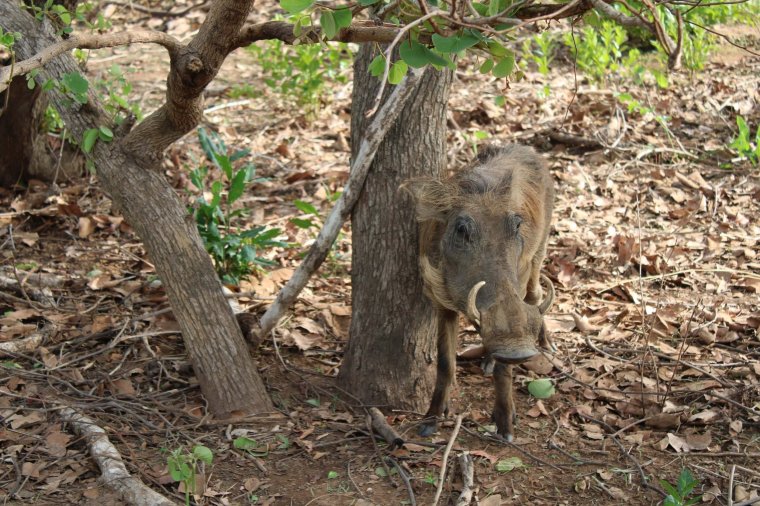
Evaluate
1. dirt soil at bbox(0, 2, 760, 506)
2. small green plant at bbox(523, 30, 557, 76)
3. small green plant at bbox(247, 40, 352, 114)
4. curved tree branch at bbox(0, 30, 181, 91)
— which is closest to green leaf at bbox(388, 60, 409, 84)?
dirt soil at bbox(0, 2, 760, 506)

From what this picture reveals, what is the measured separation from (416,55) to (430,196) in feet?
5.12

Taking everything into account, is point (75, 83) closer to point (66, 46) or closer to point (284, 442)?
point (66, 46)

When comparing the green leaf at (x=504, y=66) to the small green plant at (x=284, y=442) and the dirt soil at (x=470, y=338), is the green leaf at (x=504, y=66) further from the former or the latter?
the small green plant at (x=284, y=442)

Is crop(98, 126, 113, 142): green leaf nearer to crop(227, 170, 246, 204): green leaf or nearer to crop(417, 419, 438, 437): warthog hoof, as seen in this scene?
crop(227, 170, 246, 204): green leaf

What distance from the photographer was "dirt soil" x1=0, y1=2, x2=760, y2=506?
3611 mm

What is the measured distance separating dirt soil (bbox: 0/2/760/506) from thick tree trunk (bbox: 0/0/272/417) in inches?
8.3

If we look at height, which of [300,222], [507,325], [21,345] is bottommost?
[21,345]

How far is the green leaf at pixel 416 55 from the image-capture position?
2418mm

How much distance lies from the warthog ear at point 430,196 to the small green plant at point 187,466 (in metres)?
1.48

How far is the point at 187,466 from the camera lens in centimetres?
331

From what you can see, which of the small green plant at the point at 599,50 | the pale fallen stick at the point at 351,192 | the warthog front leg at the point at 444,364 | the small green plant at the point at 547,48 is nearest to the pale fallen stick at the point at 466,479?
the warthog front leg at the point at 444,364

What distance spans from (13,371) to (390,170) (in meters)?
2.10

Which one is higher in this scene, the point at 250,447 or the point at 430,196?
the point at 430,196

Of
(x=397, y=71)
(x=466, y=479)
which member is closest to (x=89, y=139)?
(x=397, y=71)
